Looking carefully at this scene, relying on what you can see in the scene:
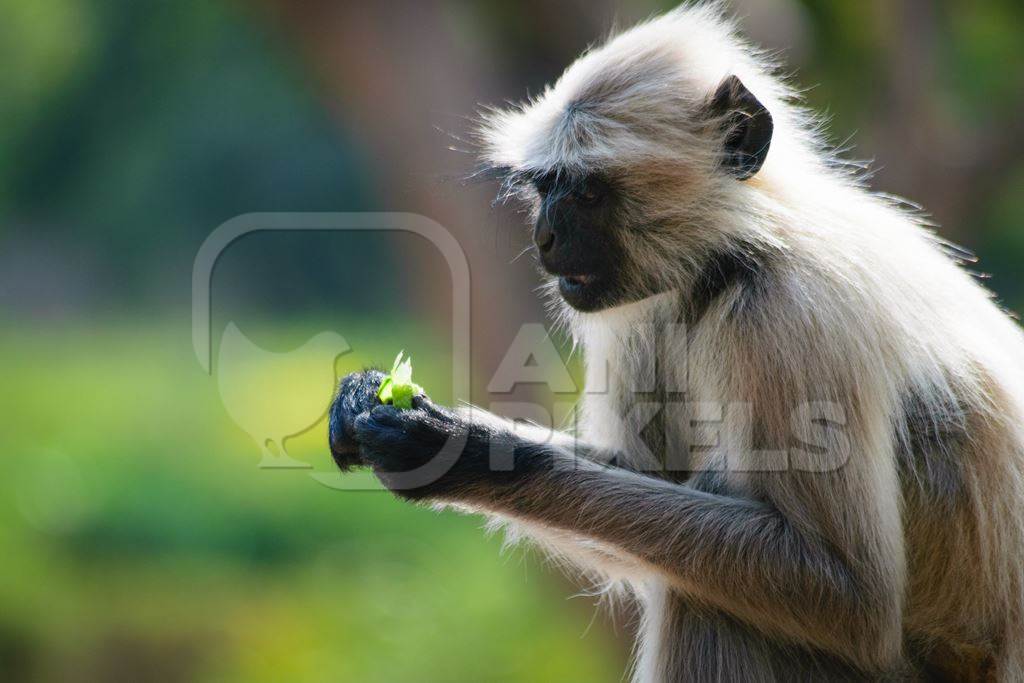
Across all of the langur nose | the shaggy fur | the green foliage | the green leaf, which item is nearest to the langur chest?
the shaggy fur

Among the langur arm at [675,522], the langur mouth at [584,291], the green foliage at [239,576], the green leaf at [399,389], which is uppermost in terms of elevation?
the langur mouth at [584,291]

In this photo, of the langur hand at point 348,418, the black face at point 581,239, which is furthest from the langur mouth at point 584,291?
the langur hand at point 348,418

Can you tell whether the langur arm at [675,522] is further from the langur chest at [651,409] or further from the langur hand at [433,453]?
the langur chest at [651,409]

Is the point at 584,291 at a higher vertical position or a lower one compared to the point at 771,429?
higher

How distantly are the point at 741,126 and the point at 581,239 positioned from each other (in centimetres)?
54

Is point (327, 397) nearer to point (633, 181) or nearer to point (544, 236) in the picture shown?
point (544, 236)

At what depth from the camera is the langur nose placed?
338 centimetres

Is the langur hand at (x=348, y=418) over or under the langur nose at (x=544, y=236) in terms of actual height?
under

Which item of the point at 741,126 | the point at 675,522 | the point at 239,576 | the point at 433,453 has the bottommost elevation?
the point at 239,576

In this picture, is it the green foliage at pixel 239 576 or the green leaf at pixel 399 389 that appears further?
the green foliage at pixel 239 576

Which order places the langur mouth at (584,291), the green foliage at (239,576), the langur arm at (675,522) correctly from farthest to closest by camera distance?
the green foliage at (239,576), the langur mouth at (584,291), the langur arm at (675,522)

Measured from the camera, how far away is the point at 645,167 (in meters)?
3.35

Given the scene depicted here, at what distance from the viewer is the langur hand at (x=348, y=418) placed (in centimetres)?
338

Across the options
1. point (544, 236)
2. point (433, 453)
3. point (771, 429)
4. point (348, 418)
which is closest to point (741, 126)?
point (544, 236)
